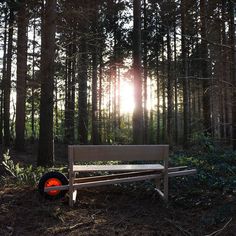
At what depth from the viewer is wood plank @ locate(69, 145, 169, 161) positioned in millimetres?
5645

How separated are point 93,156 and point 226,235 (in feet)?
8.02

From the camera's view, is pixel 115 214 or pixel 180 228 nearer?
pixel 180 228

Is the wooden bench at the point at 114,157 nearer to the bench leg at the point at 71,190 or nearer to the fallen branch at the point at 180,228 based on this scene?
the bench leg at the point at 71,190

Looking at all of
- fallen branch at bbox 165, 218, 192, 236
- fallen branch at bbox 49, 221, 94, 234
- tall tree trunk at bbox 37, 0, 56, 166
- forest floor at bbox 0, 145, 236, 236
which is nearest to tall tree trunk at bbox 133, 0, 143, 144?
tall tree trunk at bbox 37, 0, 56, 166

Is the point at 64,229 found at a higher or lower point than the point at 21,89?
lower

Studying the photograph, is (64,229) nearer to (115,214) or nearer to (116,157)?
(115,214)

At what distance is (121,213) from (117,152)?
1026 millimetres

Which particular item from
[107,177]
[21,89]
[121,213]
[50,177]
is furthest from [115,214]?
[21,89]

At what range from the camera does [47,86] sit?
9.73 meters

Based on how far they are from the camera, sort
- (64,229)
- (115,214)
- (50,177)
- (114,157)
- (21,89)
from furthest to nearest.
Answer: (21,89) < (50,177) < (114,157) < (115,214) < (64,229)

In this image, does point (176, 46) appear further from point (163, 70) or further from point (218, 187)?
point (218, 187)

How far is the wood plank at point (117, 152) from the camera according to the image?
5.64 meters

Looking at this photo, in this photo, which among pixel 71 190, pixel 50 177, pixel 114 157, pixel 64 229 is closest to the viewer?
pixel 64 229

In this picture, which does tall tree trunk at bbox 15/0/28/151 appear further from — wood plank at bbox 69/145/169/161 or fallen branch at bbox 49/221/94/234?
fallen branch at bbox 49/221/94/234
